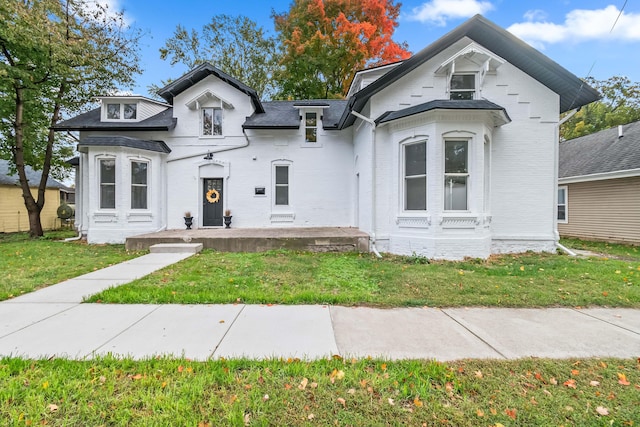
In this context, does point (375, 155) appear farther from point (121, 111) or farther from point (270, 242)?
point (121, 111)

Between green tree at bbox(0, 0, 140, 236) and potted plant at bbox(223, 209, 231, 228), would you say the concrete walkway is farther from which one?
green tree at bbox(0, 0, 140, 236)

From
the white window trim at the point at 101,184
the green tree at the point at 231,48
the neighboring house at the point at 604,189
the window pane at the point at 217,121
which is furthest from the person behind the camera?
the green tree at the point at 231,48

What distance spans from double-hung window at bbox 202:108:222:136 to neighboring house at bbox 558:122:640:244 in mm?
14692

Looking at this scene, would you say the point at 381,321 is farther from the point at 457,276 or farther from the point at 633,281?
the point at 633,281

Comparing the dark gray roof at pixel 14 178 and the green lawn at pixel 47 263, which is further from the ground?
the dark gray roof at pixel 14 178

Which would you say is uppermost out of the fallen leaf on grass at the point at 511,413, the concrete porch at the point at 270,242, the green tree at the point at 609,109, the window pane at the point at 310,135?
the green tree at the point at 609,109

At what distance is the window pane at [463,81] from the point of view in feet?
25.9

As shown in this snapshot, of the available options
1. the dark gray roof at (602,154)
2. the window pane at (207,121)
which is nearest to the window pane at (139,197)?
the window pane at (207,121)

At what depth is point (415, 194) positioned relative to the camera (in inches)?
297

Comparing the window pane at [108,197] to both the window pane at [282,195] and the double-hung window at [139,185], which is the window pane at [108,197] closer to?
the double-hung window at [139,185]

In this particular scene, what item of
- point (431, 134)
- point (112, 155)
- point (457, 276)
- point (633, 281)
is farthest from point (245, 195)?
point (633, 281)

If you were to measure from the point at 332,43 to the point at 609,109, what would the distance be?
25589 mm

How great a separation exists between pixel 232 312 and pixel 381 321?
1961 mm

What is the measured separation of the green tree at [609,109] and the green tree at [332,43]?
1775 centimetres
